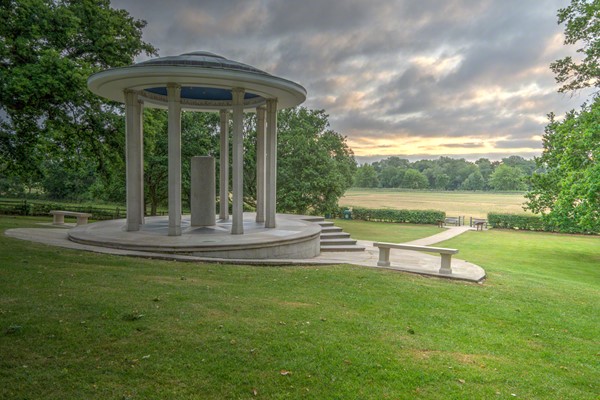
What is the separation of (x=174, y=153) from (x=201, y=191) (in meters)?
3.49

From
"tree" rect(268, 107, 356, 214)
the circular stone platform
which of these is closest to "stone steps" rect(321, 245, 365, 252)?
the circular stone platform

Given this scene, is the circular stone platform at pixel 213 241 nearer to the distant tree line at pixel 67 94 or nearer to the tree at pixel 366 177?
the distant tree line at pixel 67 94

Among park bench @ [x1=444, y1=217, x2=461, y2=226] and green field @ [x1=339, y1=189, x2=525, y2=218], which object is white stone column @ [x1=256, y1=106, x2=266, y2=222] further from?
park bench @ [x1=444, y1=217, x2=461, y2=226]

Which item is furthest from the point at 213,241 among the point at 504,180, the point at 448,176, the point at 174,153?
the point at 448,176

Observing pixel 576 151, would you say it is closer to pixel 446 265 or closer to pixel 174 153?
pixel 446 265

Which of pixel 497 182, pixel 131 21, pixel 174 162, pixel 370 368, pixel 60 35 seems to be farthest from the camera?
pixel 497 182

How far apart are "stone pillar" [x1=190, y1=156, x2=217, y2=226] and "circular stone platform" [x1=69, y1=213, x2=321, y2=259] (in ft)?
2.02

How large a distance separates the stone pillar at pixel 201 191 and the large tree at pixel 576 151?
572 inches

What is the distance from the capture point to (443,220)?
37906mm

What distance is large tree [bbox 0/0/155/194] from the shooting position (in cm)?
1379

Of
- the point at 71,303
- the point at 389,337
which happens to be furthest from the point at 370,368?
the point at 71,303

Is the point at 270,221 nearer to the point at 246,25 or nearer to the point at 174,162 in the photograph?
the point at 174,162

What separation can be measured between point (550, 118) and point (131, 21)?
28.2 m

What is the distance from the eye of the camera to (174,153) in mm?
12359
